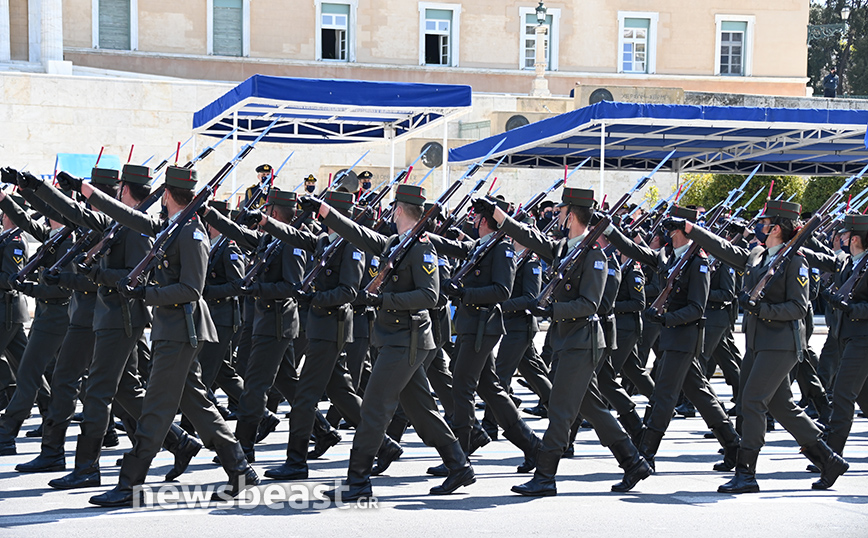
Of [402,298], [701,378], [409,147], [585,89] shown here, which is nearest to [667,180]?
[585,89]

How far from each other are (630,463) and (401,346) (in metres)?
1.73

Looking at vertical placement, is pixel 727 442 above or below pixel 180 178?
below

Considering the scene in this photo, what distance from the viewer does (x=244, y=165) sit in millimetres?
27281

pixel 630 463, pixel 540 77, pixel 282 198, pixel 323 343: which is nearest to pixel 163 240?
pixel 323 343

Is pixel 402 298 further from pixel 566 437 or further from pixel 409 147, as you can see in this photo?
pixel 409 147

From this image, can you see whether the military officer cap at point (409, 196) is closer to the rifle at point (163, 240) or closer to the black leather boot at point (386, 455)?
the rifle at point (163, 240)

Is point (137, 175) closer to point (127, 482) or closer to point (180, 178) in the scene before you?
point (180, 178)

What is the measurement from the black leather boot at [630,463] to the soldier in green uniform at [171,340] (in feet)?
8.09

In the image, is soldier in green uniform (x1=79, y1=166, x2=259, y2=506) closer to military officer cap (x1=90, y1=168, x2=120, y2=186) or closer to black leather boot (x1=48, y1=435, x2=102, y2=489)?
black leather boot (x1=48, y1=435, x2=102, y2=489)

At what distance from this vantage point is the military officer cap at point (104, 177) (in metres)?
7.92

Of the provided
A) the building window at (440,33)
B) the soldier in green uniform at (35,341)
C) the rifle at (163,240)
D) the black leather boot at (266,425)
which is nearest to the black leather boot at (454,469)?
the black leather boot at (266,425)

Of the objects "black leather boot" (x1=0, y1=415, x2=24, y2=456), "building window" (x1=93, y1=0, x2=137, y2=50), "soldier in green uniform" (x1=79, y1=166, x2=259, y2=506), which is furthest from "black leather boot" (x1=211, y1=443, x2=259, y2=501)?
"building window" (x1=93, y1=0, x2=137, y2=50)

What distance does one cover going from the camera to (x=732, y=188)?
26.5m

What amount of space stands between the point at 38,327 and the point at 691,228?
474 cm
